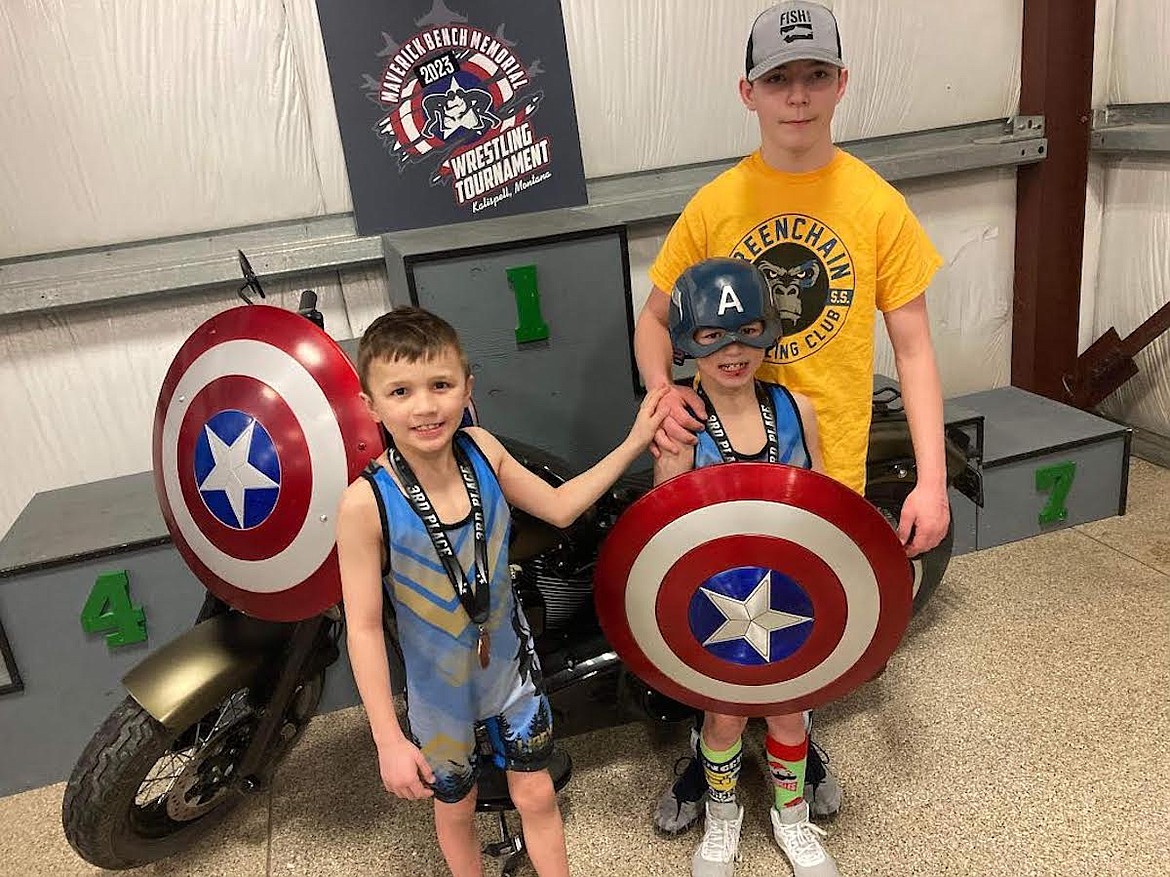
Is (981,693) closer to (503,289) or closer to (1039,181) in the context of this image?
(503,289)

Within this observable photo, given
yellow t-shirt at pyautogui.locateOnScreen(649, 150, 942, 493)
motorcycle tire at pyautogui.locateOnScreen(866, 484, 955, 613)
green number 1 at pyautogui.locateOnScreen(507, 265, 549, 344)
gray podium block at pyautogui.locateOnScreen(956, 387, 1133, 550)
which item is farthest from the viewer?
gray podium block at pyautogui.locateOnScreen(956, 387, 1133, 550)

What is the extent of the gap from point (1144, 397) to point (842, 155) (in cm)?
206

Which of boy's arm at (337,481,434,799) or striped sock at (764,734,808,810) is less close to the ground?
boy's arm at (337,481,434,799)

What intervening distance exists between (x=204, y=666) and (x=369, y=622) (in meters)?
0.51

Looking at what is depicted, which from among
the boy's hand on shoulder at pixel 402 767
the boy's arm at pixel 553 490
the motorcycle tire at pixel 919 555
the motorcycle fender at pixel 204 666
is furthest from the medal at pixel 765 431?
the motorcycle fender at pixel 204 666

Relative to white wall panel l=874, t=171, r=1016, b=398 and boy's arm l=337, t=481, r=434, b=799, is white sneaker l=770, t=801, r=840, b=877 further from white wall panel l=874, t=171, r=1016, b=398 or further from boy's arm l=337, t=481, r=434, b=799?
white wall panel l=874, t=171, r=1016, b=398

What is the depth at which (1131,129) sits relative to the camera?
2590mm

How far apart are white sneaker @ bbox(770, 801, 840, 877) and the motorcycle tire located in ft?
2.15

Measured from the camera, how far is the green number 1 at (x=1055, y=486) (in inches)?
94.6

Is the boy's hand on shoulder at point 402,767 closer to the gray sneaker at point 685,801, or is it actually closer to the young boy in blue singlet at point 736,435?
the young boy in blue singlet at point 736,435

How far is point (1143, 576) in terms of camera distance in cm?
222

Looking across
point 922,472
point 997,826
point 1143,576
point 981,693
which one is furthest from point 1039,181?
point 997,826

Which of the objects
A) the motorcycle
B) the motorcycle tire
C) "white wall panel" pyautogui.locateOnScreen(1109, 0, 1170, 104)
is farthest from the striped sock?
"white wall panel" pyautogui.locateOnScreen(1109, 0, 1170, 104)

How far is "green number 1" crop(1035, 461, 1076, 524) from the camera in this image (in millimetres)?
2402
